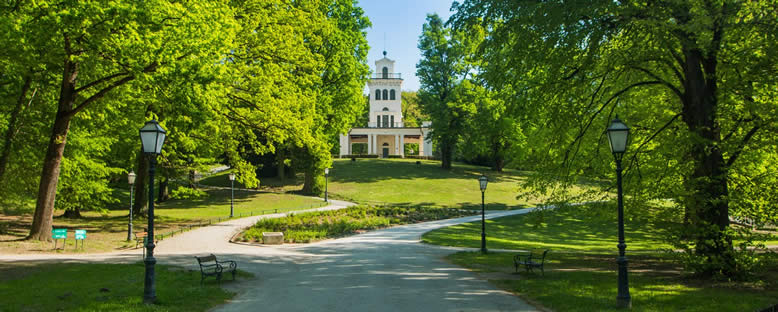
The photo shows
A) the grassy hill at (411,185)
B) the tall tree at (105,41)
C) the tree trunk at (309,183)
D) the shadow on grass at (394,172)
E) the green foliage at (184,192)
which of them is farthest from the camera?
the shadow on grass at (394,172)

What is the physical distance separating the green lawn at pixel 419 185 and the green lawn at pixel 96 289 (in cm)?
2871

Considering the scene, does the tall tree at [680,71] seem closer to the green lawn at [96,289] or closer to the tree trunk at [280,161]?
the green lawn at [96,289]

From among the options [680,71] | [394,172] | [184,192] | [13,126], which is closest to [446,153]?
[394,172]

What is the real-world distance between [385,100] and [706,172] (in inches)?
2608

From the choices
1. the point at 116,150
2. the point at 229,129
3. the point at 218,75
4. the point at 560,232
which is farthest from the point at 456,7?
the point at 116,150

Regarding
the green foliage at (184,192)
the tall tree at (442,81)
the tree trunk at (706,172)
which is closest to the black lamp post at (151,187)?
the tree trunk at (706,172)

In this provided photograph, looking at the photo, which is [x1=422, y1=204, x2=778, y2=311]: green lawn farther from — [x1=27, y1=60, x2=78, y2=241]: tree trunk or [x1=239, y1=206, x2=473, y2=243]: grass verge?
[x1=27, y1=60, x2=78, y2=241]: tree trunk

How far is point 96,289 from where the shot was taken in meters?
11.0

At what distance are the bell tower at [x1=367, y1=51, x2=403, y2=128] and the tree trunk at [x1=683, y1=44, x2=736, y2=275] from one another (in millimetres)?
63985

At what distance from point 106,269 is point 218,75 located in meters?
7.10

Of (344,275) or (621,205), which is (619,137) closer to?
(621,205)

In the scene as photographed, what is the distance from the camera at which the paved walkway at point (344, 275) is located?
10445 mm

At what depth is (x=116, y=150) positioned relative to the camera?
30.4 meters

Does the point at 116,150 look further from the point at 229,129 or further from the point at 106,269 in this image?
the point at 106,269
